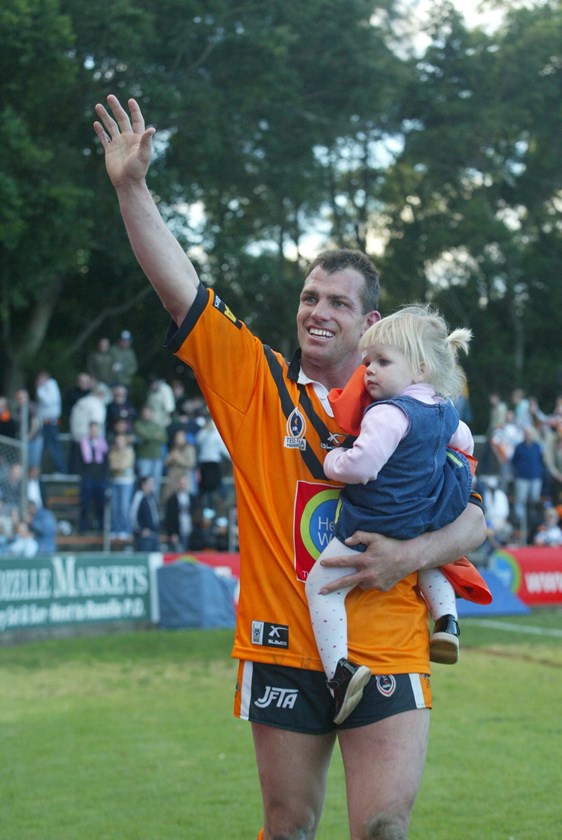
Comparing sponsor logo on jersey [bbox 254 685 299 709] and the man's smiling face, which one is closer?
sponsor logo on jersey [bbox 254 685 299 709]

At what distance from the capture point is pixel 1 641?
15438 millimetres

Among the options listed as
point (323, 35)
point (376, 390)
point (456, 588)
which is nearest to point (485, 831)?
point (456, 588)

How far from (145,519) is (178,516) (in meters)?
1.21

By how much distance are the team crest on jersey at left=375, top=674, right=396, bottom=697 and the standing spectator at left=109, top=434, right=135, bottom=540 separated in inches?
638

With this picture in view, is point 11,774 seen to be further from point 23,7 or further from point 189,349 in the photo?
point 23,7

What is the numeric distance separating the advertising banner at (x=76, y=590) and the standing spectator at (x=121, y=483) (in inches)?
115

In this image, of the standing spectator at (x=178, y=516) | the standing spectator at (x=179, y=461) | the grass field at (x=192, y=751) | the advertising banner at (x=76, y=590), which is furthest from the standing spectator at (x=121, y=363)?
the grass field at (x=192, y=751)

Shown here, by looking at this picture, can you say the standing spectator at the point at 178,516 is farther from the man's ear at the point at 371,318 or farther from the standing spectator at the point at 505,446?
the man's ear at the point at 371,318

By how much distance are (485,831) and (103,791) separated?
2539 mm

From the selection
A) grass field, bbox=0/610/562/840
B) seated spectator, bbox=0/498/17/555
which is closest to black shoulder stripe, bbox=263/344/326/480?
grass field, bbox=0/610/562/840

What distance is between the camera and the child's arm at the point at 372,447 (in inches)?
144

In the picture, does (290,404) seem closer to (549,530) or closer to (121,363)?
(121,363)

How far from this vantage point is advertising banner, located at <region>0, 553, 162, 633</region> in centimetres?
1545

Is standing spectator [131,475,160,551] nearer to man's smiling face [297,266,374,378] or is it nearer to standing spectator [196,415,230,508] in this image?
standing spectator [196,415,230,508]
